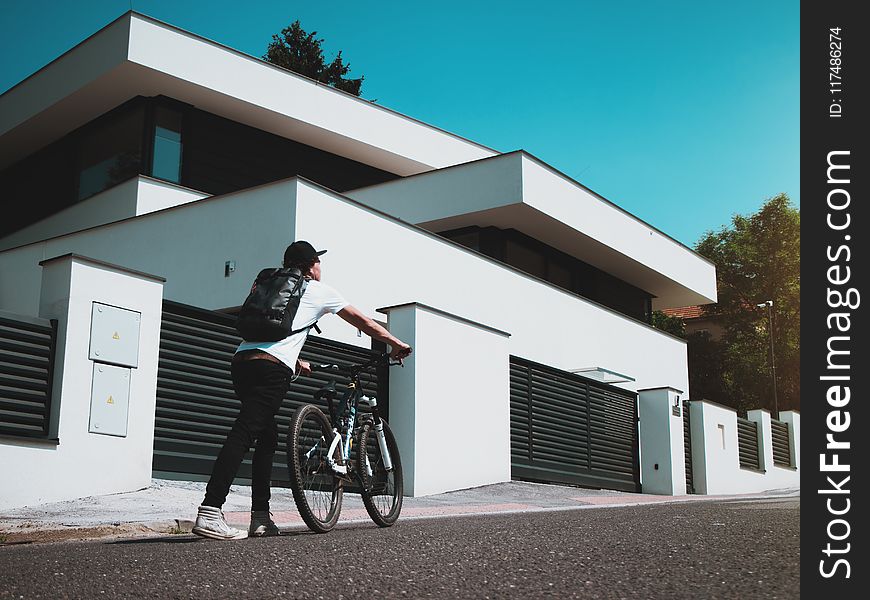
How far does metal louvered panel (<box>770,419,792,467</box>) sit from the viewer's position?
98.1 feet

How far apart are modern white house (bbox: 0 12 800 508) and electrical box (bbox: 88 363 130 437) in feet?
0.09

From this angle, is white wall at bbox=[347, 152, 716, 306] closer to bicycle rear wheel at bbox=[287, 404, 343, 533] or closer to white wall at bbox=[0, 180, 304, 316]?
white wall at bbox=[0, 180, 304, 316]

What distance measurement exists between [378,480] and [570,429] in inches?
443

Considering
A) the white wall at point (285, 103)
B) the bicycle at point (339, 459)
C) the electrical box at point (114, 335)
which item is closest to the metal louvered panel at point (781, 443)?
the white wall at point (285, 103)

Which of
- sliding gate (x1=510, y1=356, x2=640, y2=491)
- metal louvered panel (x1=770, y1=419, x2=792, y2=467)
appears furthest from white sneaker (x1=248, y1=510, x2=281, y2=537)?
metal louvered panel (x1=770, y1=419, x2=792, y2=467)

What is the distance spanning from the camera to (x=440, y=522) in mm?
8070

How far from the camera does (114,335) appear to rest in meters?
9.52

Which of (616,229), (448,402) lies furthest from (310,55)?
(448,402)

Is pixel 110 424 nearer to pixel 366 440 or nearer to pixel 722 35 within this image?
pixel 366 440

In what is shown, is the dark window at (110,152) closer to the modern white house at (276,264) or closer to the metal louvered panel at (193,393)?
the modern white house at (276,264)

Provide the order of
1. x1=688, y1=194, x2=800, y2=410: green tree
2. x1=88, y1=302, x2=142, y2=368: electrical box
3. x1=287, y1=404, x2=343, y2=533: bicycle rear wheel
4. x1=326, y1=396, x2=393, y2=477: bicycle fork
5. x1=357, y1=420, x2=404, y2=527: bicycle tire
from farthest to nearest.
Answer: x1=688, y1=194, x2=800, y2=410: green tree, x1=88, y1=302, x2=142, y2=368: electrical box, x1=357, y1=420, x2=404, y2=527: bicycle tire, x1=326, y1=396, x2=393, y2=477: bicycle fork, x1=287, y1=404, x2=343, y2=533: bicycle rear wheel

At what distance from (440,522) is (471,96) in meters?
18.1

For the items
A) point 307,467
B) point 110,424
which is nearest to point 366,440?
point 307,467
